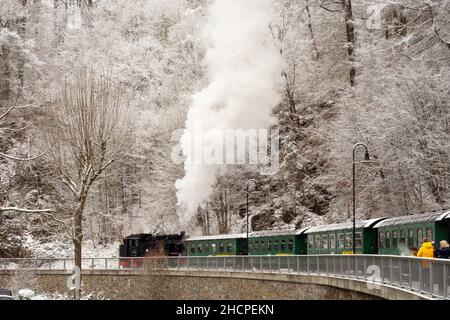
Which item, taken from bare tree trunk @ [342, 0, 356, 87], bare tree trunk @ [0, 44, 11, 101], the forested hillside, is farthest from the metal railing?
bare tree trunk @ [0, 44, 11, 101]

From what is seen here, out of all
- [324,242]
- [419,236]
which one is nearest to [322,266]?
[419,236]

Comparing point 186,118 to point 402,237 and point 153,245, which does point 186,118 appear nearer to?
point 153,245

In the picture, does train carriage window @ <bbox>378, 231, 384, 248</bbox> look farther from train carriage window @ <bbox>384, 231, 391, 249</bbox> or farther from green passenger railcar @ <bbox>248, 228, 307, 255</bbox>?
green passenger railcar @ <bbox>248, 228, 307, 255</bbox>

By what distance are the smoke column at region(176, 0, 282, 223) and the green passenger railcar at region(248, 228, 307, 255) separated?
20.6ft

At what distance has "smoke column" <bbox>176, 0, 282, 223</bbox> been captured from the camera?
55.7 metres

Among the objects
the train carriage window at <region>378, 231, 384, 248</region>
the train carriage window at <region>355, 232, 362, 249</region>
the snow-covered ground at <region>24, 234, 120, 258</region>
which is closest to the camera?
the train carriage window at <region>378, 231, 384, 248</region>

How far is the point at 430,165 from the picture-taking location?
148ft

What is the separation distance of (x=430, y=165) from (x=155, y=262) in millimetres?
16396

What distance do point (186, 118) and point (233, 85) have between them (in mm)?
12391

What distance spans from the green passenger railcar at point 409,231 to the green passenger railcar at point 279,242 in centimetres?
898

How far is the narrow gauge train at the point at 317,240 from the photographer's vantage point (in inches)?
1275
